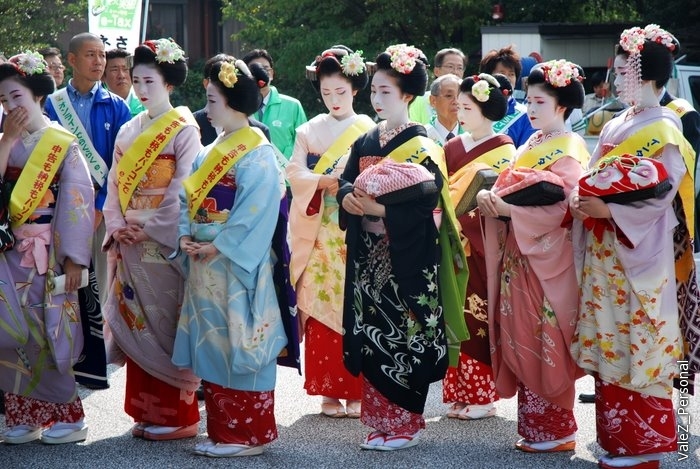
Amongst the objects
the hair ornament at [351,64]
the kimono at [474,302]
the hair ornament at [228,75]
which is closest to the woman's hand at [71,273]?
the hair ornament at [228,75]

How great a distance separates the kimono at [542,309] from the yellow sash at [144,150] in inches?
67.3

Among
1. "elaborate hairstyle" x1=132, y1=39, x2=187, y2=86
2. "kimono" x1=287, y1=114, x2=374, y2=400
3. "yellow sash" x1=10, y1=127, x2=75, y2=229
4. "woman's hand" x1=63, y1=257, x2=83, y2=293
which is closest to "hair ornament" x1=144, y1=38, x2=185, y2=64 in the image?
"elaborate hairstyle" x1=132, y1=39, x2=187, y2=86

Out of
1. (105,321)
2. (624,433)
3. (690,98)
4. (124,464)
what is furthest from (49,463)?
(690,98)

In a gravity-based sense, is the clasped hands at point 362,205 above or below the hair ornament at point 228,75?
below

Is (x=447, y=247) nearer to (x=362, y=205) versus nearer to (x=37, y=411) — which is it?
(x=362, y=205)

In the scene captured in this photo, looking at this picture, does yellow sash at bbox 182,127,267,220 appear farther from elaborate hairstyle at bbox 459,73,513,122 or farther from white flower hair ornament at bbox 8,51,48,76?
elaborate hairstyle at bbox 459,73,513,122

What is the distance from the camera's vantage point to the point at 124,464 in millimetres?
5086

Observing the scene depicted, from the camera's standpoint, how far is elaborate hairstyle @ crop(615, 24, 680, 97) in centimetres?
498

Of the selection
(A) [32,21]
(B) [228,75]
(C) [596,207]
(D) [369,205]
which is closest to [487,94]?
(D) [369,205]

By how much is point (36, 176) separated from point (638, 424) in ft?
9.78

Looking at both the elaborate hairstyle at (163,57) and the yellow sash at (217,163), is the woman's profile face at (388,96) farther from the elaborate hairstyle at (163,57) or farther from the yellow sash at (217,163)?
the elaborate hairstyle at (163,57)

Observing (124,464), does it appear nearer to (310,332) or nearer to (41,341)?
(41,341)

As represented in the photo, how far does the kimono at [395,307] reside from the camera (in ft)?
16.7

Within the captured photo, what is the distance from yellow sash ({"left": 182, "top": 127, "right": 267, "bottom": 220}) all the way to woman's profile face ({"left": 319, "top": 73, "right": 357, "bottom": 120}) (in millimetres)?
899
